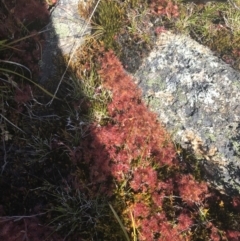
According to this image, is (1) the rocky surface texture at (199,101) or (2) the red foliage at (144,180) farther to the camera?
(1) the rocky surface texture at (199,101)

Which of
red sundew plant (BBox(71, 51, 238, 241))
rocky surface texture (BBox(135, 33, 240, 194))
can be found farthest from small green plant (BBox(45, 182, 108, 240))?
rocky surface texture (BBox(135, 33, 240, 194))

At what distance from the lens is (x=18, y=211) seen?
3.73 m

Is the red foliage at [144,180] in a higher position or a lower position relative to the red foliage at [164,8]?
lower

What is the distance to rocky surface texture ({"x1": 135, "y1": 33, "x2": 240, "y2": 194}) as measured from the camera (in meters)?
4.00

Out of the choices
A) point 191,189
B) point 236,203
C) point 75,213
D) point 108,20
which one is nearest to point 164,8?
point 108,20

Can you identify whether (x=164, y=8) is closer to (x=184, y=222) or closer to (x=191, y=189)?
(x=191, y=189)

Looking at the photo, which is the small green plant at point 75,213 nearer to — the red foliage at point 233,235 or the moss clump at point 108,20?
the red foliage at point 233,235

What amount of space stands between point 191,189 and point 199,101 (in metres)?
1.23

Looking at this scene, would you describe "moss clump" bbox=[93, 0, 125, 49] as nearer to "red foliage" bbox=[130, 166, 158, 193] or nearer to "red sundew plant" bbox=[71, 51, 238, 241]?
"red sundew plant" bbox=[71, 51, 238, 241]

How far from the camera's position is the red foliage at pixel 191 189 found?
3760 millimetres

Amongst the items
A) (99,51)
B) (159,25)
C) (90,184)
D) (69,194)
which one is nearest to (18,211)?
(69,194)

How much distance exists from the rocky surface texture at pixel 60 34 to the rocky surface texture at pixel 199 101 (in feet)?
3.61

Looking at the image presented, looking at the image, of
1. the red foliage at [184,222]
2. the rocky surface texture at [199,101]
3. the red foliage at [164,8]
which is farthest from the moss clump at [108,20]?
the red foliage at [184,222]

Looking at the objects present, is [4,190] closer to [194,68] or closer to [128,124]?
[128,124]
